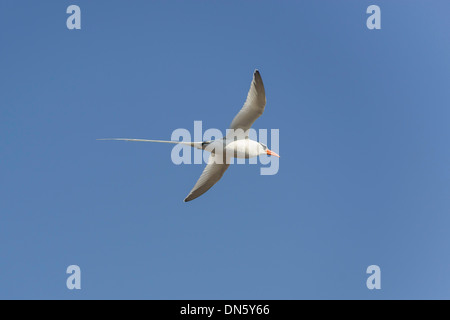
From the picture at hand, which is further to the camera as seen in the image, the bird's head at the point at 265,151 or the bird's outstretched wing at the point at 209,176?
the bird's outstretched wing at the point at 209,176

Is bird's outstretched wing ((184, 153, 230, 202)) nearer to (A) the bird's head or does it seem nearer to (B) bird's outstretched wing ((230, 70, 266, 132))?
(A) the bird's head

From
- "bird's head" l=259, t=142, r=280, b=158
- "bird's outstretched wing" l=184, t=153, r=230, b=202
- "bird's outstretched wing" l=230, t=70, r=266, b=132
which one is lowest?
"bird's outstretched wing" l=184, t=153, r=230, b=202

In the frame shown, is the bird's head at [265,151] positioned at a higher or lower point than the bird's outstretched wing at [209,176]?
higher

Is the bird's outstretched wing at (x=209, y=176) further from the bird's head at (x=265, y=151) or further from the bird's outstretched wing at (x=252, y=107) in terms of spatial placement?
the bird's outstretched wing at (x=252, y=107)

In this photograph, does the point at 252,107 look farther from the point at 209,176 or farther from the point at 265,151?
the point at 209,176

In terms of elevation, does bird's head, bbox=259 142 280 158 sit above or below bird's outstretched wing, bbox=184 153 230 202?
above

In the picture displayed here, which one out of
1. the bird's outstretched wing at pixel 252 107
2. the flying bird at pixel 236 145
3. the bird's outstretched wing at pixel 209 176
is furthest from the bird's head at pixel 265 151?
the bird's outstretched wing at pixel 209 176

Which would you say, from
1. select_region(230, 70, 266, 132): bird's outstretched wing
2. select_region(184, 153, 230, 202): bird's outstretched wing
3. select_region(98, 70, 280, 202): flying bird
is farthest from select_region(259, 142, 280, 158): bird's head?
select_region(184, 153, 230, 202): bird's outstretched wing
